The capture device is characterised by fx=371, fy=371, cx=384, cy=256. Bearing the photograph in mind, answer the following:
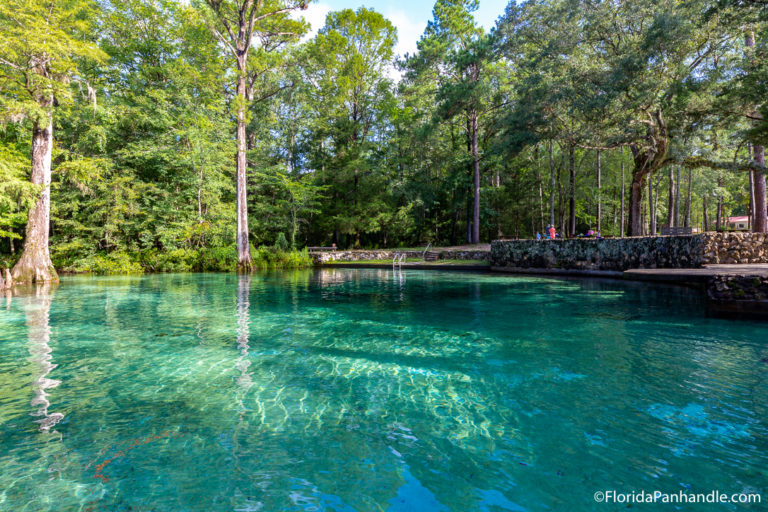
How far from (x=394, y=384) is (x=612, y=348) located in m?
3.08

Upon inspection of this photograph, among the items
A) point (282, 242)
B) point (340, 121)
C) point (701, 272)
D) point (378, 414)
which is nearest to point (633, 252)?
point (701, 272)

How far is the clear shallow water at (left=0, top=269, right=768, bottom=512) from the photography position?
6.91 ft

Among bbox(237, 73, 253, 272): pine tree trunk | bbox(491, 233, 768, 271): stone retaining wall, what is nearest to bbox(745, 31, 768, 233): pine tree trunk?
bbox(491, 233, 768, 271): stone retaining wall

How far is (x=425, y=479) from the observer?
2.19 m

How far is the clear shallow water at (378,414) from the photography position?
2107 mm

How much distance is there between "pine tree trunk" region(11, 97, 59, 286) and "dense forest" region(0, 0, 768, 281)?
67 millimetres

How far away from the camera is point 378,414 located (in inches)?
122

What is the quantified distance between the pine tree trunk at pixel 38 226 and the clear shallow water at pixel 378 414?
980 centimetres

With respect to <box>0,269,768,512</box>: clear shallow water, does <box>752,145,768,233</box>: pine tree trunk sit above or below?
above

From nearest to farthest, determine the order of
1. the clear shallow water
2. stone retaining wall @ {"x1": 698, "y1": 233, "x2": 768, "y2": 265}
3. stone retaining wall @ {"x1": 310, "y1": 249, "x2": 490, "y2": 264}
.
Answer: the clear shallow water → stone retaining wall @ {"x1": 698, "y1": 233, "x2": 768, "y2": 265} → stone retaining wall @ {"x1": 310, "y1": 249, "x2": 490, "y2": 264}

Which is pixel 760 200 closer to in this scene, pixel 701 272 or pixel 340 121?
pixel 701 272

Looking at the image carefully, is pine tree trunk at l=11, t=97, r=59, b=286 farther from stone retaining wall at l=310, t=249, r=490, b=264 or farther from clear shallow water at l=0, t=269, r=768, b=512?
→ stone retaining wall at l=310, t=249, r=490, b=264

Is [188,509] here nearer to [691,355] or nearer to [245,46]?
[691,355]

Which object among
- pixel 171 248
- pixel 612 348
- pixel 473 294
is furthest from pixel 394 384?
pixel 171 248
